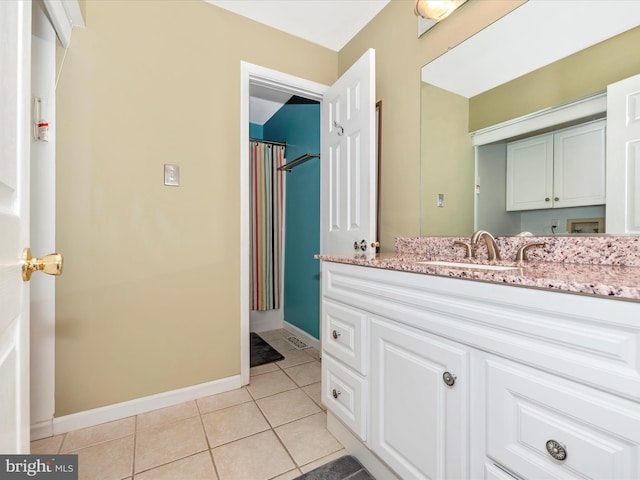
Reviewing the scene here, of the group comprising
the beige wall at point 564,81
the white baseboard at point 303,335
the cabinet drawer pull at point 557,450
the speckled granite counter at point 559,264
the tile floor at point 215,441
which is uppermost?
the beige wall at point 564,81

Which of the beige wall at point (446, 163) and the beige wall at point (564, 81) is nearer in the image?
the beige wall at point (564, 81)

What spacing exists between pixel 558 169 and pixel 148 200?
2.01 metres

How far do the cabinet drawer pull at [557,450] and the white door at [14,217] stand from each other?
1.02 meters

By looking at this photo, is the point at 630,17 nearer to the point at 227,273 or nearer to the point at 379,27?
the point at 379,27

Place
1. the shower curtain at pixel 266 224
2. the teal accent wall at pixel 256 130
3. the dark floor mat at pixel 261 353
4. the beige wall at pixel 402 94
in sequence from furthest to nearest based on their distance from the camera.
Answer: the teal accent wall at pixel 256 130
the shower curtain at pixel 266 224
the dark floor mat at pixel 261 353
the beige wall at pixel 402 94

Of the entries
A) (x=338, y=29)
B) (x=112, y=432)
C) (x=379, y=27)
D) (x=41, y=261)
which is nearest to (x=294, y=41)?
(x=338, y=29)

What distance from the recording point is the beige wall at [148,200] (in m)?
1.56

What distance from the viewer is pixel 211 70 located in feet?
6.20

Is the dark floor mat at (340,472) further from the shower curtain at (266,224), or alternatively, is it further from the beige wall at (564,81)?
the shower curtain at (266,224)

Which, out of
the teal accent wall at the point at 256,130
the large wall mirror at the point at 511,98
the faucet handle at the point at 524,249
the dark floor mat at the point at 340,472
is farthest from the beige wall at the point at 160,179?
the teal accent wall at the point at 256,130

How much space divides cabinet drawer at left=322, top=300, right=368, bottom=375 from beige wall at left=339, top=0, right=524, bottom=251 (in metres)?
0.71

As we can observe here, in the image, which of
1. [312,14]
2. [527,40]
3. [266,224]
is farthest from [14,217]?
[266,224]

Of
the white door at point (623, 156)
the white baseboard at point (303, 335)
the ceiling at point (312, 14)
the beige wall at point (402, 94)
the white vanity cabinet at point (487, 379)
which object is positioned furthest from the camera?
the white baseboard at point (303, 335)

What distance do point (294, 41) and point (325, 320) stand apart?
2016 millimetres
